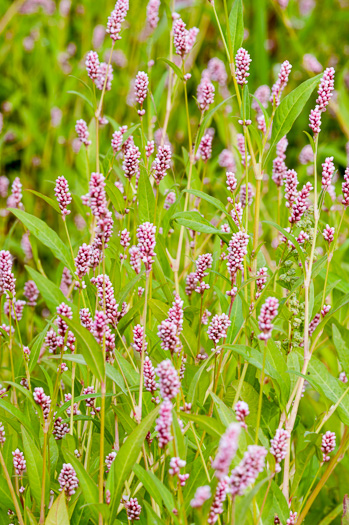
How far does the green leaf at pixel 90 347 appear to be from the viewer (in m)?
0.95

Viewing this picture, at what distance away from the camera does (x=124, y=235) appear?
135cm

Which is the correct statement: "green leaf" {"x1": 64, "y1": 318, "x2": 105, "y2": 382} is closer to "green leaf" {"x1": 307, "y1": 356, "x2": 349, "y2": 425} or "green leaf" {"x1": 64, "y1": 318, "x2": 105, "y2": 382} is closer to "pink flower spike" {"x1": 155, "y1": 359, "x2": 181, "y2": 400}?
"pink flower spike" {"x1": 155, "y1": 359, "x2": 181, "y2": 400}

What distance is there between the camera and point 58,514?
1062 mm

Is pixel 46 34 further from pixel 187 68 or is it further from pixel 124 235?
pixel 124 235

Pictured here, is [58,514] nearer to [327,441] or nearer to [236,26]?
[327,441]

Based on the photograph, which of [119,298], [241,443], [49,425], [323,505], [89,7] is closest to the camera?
[241,443]

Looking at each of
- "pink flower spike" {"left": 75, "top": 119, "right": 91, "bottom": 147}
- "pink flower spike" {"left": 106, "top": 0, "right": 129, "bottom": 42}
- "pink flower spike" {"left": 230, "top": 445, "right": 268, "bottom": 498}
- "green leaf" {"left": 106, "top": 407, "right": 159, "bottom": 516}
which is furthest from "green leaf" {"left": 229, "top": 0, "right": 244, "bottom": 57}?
"pink flower spike" {"left": 230, "top": 445, "right": 268, "bottom": 498}

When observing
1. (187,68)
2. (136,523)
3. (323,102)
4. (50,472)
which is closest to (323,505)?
(136,523)

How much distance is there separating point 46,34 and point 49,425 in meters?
3.32

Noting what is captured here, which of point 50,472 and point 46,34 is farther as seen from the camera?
point 46,34

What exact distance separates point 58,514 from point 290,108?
33.0 inches

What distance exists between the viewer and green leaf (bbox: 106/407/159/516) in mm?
990

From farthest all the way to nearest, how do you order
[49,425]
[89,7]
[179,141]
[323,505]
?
1. [89,7]
2. [179,141]
3. [323,505]
4. [49,425]

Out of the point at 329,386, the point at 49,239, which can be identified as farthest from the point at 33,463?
the point at 329,386
